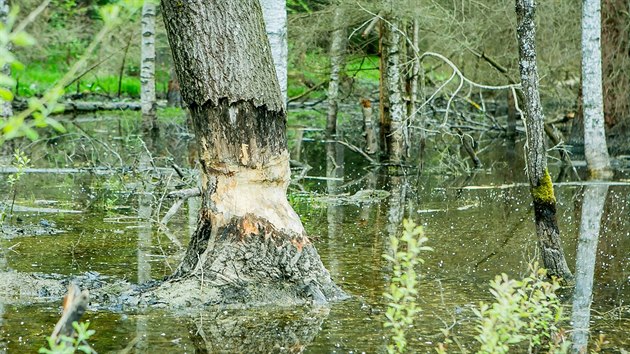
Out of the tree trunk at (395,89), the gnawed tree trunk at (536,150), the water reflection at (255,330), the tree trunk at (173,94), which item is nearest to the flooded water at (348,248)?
the water reflection at (255,330)

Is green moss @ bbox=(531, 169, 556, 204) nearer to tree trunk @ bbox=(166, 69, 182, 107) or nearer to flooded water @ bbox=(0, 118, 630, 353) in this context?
flooded water @ bbox=(0, 118, 630, 353)

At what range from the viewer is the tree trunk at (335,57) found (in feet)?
57.0

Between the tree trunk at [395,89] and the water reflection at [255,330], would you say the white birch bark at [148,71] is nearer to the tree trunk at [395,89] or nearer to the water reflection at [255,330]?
the tree trunk at [395,89]

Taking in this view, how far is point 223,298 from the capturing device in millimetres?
6992

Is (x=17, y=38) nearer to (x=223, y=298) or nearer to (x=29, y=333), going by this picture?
(x=29, y=333)

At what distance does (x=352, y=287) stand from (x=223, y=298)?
3.91ft

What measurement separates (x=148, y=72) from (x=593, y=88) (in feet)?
34.1

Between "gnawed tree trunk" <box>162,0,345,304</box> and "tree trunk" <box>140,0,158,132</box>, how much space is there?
15187 mm

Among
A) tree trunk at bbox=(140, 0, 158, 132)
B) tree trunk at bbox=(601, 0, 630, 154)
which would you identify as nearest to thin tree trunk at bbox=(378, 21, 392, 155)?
tree trunk at bbox=(601, 0, 630, 154)

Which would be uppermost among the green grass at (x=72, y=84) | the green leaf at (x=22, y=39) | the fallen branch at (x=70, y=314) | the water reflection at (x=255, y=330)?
the green grass at (x=72, y=84)

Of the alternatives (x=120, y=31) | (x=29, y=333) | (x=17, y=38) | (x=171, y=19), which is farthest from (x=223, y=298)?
(x=120, y=31)

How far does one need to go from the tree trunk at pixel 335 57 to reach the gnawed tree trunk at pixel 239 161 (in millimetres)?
9849

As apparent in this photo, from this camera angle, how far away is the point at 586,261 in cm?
909

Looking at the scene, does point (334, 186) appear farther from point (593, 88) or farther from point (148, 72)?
point (148, 72)
